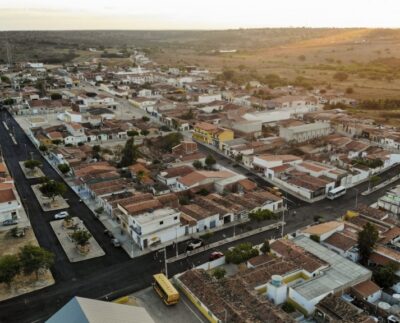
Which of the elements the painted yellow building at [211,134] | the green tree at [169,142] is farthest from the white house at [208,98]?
the green tree at [169,142]

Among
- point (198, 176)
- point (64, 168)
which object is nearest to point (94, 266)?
point (198, 176)

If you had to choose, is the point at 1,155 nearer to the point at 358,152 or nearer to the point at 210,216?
the point at 210,216

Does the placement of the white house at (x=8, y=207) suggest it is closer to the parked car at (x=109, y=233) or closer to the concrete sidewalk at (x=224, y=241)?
the parked car at (x=109, y=233)

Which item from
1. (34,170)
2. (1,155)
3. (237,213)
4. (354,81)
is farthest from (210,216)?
(354,81)

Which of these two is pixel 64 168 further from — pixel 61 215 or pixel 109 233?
pixel 109 233

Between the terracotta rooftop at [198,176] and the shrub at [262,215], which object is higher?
the terracotta rooftop at [198,176]

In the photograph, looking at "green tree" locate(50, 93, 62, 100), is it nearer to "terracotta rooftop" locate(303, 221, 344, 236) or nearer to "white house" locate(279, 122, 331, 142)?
"white house" locate(279, 122, 331, 142)
